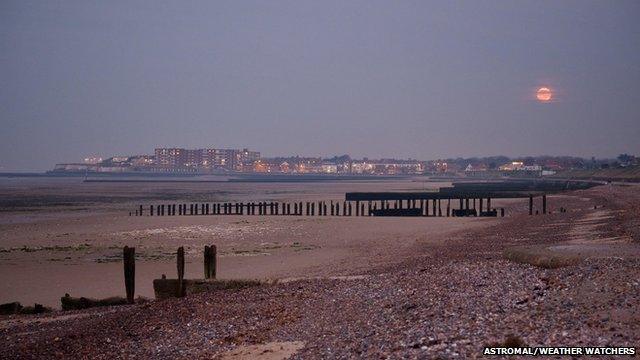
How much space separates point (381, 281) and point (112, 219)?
1418 inches

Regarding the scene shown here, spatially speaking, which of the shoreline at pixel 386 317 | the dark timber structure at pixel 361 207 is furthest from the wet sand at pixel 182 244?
the shoreline at pixel 386 317

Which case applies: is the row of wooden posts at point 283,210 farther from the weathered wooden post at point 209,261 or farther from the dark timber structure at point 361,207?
the weathered wooden post at point 209,261

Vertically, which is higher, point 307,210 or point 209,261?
point 209,261

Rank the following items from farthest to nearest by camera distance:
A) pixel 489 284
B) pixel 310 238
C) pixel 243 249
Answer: pixel 310 238
pixel 243 249
pixel 489 284

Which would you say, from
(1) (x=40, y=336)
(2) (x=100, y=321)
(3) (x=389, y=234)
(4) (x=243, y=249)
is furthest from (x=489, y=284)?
(3) (x=389, y=234)

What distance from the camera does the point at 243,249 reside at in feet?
91.2

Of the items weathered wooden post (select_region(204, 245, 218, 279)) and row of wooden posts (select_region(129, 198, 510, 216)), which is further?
row of wooden posts (select_region(129, 198, 510, 216))

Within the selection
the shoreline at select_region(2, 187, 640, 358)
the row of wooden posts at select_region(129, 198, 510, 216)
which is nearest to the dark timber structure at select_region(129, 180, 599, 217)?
the row of wooden posts at select_region(129, 198, 510, 216)

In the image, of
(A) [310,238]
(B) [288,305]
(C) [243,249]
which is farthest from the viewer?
(A) [310,238]

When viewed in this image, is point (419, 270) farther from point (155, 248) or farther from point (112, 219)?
point (112, 219)

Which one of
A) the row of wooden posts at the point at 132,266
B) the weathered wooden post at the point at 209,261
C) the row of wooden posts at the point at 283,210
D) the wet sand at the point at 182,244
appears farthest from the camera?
the row of wooden posts at the point at 283,210

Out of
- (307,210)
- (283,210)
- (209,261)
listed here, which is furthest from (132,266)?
(283,210)

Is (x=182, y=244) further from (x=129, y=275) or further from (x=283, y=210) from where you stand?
(x=283, y=210)

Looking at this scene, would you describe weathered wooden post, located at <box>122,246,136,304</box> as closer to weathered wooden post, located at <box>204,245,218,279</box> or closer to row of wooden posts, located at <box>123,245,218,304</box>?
row of wooden posts, located at <box>123,245,218,304</box>
